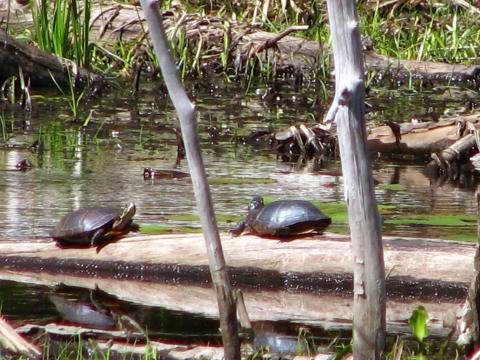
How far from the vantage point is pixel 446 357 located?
11.8 feet

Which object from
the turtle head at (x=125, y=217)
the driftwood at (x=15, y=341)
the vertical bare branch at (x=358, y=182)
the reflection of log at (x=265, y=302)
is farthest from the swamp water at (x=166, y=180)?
the vertical bare branch at (x=358, y=182)

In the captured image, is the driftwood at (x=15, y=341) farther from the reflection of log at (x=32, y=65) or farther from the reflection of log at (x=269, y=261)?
the reflection of log at (x=32, y=65)

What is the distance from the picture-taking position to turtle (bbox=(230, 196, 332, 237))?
4.76 meters

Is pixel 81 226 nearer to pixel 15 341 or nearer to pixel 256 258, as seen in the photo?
pixel 256 258

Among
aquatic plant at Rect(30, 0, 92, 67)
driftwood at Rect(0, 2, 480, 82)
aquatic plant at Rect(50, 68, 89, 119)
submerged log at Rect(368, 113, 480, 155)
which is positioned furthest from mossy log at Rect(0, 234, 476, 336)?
driftwood at Rect(0, 2, 480, 82)

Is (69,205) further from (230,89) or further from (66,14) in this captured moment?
(230,89)

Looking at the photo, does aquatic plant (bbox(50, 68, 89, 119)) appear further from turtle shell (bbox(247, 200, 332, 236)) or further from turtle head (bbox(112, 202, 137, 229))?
turtle shell (bbox(247, 200, 332, 236))

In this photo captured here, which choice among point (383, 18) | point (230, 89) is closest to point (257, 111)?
point (230, 89)

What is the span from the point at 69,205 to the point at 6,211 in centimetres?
38

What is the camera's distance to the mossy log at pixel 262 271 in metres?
4.51

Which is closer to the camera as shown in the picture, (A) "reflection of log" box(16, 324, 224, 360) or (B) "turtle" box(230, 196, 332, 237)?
(A) "reflection of log" box(16, 324, 224, 360)

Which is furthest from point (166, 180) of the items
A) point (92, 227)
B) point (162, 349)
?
point (162, 349)

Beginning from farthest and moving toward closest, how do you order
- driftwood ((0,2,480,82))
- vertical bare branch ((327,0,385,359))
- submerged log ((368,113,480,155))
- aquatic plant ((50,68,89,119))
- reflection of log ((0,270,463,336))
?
driftwood ((0,2,480,82))
aquatic plant ((50,68,89,119))
submerged log ((368,113,480,155))
reflection of log ((0,270,463,336))
vertical bare branch ((327,0,385,359))

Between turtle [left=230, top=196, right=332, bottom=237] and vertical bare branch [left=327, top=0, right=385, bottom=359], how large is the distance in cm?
160
